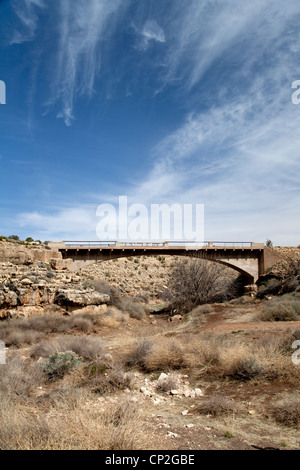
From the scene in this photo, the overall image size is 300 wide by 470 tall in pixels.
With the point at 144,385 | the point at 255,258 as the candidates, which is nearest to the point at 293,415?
the point at 144,385

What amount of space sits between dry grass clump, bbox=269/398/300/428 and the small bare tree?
18.5 meters

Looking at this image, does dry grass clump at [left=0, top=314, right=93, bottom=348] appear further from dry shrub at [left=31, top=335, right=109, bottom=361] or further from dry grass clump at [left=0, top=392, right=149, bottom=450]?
dry grass clump at [left=0, top=392, right=149, bottom=450]

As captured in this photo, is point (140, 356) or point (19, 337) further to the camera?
point (19, 337)

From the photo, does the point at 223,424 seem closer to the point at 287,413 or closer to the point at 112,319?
the point at 287,413

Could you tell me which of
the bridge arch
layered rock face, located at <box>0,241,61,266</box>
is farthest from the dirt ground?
the bridge arch

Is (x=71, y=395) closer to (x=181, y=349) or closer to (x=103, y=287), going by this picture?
(x=181, y=349)

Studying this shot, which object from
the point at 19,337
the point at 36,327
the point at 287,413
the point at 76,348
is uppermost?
the point at 287,413

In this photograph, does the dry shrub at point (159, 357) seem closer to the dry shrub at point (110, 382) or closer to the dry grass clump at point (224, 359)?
the dry grass clump at point (224, 359)

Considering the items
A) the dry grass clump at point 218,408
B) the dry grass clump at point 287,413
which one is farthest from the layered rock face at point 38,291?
the dry grass clump at point 287,413

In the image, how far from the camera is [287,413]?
16.1 feet

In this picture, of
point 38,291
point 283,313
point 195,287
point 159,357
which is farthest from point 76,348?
point 195,287

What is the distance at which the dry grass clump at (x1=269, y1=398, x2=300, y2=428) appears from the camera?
15.5 feet

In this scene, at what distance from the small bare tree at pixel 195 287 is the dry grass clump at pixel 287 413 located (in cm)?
1848

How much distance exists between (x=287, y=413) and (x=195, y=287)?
20.1 metres
